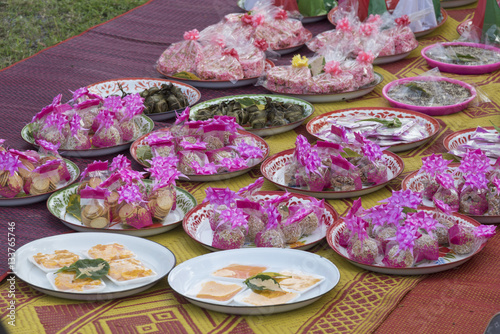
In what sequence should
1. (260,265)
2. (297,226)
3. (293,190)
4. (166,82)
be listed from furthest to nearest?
(166,82)
(293,190)
(297,226)
(260,265)

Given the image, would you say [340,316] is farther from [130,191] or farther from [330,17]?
[330,17]

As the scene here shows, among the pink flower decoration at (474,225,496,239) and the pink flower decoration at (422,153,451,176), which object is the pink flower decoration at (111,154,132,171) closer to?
the pink flower decoration at (422,153,451,176)

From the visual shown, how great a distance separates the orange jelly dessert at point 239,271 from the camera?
74.9 inches

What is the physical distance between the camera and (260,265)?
6.46ft

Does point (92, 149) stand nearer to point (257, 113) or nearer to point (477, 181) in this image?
point (257, 113)

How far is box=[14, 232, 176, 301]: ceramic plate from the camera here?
73.2 inches

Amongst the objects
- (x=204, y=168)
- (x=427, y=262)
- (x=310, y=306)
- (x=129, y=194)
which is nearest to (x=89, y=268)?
(x=129, y=194)

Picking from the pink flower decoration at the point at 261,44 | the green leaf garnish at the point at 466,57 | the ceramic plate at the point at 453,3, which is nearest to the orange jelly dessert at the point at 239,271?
the pink flower decoration at the point at 261,44

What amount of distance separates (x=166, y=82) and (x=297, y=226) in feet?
5.57

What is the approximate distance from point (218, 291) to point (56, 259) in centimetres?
54

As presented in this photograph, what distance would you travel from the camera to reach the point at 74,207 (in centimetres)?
233

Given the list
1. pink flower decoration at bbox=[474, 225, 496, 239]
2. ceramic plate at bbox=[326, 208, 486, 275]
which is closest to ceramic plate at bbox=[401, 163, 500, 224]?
ceramic plate at bbox=[326, 208, 486, 275]

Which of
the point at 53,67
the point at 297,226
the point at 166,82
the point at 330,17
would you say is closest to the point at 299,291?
the point at 297,226

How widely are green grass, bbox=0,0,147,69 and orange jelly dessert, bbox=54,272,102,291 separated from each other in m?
3.63
